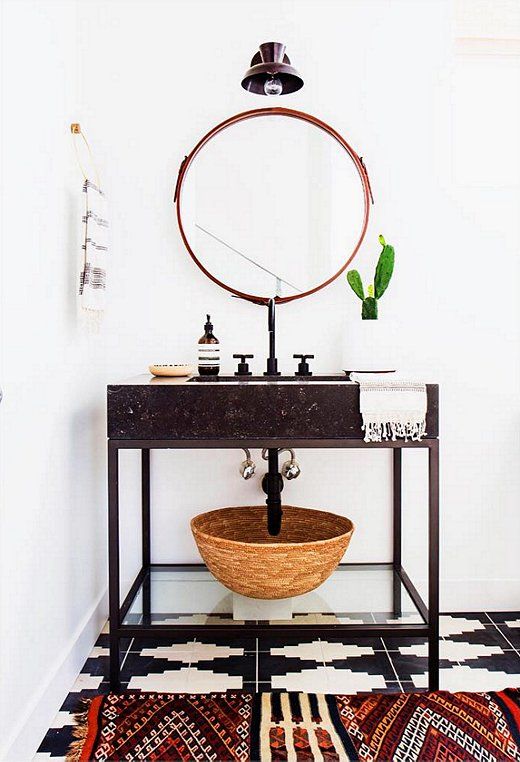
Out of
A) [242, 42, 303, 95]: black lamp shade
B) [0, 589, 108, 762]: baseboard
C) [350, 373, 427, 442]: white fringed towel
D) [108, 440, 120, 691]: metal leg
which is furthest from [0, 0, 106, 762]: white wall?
[350, 373, 427, 442]: white fringed towel

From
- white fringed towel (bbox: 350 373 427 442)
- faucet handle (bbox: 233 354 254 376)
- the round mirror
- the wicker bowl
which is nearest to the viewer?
white fringed towel (bbox: 350 373 427 442)

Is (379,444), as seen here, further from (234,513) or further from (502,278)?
(502,278)

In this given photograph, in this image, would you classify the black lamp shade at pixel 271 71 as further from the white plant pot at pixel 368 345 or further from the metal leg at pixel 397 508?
the metal leg at pixel 397 508

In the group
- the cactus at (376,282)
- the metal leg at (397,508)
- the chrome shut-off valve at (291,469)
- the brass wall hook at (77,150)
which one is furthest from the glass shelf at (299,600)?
the brass wall hook at (77,150)

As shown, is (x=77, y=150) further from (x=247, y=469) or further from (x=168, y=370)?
(x=247, y=469)

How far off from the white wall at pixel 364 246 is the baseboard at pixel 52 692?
0.19 meters

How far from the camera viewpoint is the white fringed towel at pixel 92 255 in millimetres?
2170

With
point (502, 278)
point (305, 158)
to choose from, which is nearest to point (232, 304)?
point (305, 158)

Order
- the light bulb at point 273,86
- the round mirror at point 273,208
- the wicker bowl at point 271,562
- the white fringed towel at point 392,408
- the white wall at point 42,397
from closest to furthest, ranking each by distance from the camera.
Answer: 1. the white wall at point 42,397
2. the white fringed towel at point 392,408
3. the wicker bowl at point 271,562
4. the light bulb at point 273,86
5. the round mirror at point 273,208

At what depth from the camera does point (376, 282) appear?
239 centimetres

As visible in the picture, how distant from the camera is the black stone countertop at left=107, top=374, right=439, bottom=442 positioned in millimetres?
2016

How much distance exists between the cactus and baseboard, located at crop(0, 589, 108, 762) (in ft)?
4.53

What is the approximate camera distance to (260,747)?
69.2 inches

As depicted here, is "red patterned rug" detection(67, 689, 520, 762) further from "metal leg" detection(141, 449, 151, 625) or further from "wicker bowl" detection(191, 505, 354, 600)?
"metal leg" detection(141, 449, 151, 625)
